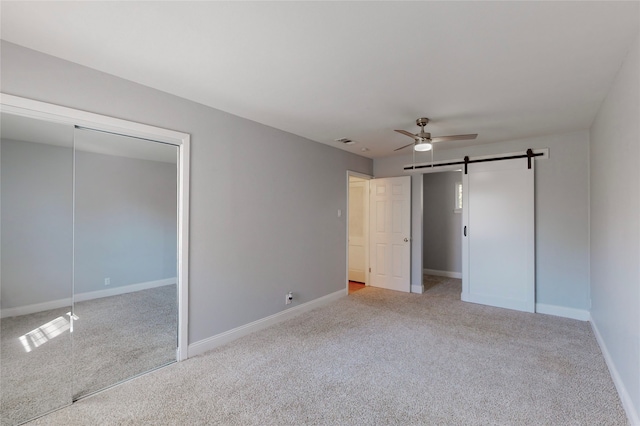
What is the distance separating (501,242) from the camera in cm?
450

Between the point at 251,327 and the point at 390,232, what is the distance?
3125mm

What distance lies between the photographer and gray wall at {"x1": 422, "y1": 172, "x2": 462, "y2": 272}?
21.8 ft

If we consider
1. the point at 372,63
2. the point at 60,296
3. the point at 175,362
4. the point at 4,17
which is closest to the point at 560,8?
the point at 372,63

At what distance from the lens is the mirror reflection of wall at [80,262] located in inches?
97.0

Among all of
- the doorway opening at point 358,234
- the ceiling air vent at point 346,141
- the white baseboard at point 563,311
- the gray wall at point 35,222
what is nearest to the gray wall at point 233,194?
the ceiling air vent at point 346,141

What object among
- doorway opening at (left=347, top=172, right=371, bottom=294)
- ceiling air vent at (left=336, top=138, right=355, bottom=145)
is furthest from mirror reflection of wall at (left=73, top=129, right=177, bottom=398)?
doorway opening at (left=347, top=172, right=371, bottom=294)

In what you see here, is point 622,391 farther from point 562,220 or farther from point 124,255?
point 124,255

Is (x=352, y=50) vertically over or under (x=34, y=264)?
over

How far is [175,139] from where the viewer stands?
2820 millimetres

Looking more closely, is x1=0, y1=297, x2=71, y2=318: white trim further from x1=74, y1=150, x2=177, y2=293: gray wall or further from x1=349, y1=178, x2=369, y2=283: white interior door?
x1=349, y1=178, x2=369, y2=283: white interior door

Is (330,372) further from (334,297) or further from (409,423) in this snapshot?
(334,297)

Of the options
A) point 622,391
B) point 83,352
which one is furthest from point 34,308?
point 622,391

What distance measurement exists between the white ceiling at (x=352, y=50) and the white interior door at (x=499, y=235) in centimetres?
138

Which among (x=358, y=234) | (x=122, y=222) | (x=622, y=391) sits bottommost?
(x=622, y=391)
